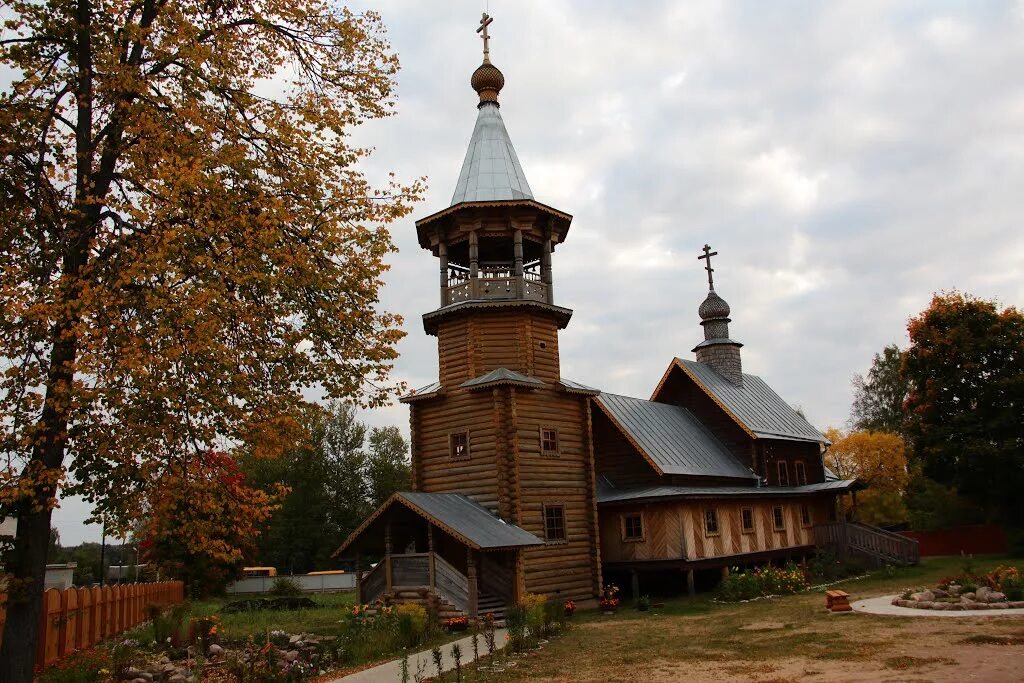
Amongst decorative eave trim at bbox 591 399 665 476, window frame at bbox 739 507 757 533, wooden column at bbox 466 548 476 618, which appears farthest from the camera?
window frame at bbox 739 507 757 533

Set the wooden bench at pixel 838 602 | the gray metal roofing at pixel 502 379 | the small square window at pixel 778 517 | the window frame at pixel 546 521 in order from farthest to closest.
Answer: the small square window at pixel 778 517, the window frame at pixel 546 521, the gray metal roofing at pixel 502 379, the wooden bench at pixel 838 602

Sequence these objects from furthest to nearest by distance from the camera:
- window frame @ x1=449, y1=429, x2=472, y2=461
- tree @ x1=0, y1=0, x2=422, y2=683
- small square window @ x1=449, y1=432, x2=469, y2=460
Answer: small square window @ x1=449, y1=432, x2=469, y2=460 < window frame @ x1=449, y1=429, x2=472, y2=461 < tree @ x1=0, y1=0, x2=422, y2=683

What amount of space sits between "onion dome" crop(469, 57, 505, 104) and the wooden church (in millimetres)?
Answer: 56

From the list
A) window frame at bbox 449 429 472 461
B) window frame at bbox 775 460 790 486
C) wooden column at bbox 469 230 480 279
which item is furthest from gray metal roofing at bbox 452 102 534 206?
window frame at bbox 775 460 790 486

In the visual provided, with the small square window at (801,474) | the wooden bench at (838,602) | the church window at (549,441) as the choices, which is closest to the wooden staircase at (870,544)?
the small square window at (801,474)

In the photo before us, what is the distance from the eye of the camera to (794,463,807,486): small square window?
115 ft

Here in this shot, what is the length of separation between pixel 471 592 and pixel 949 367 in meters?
25.9

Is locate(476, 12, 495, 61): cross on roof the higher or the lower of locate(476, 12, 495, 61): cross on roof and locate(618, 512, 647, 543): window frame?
the higher

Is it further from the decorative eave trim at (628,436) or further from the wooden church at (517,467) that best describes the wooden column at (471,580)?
the decorative eave trim at (628,436)

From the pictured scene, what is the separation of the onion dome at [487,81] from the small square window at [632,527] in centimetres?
1541

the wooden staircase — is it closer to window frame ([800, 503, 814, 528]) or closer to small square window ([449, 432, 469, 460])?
window frame ([800, 503, 814, 528])

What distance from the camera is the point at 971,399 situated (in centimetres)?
3581

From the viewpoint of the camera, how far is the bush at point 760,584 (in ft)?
81.0

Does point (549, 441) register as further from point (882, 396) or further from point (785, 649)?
point (882, 396)
